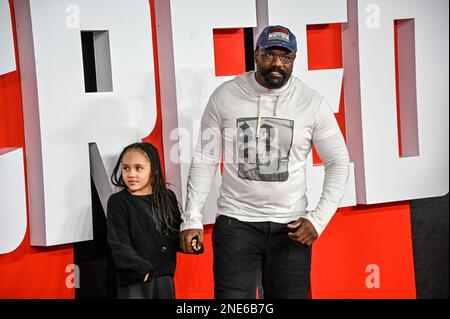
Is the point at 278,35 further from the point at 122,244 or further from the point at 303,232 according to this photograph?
the point at 122,244

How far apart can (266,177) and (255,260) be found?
289 millimetres

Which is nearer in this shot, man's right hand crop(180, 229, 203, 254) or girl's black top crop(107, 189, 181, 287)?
man's right hand crop(180, 229, 203, 254)

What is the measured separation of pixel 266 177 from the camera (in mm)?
2545

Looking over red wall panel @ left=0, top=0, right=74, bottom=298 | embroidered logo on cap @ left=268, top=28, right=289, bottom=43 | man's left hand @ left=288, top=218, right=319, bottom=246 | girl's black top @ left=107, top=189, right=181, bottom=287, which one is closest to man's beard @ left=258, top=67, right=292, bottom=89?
embroidered logo on cap @ left=268, top=28, right=289, bottom=43

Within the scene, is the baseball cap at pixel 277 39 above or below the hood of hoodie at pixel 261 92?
above

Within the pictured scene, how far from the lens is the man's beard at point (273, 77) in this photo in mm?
2531

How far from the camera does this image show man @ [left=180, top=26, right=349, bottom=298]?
2.53 meters

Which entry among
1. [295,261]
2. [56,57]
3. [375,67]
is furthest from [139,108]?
[375,67]

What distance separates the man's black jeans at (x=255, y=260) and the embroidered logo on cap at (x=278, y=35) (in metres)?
0.64

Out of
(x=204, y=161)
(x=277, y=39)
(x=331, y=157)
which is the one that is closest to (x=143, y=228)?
(x=204, y=161)

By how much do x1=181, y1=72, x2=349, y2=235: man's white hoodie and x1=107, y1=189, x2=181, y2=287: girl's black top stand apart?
0.59 feet

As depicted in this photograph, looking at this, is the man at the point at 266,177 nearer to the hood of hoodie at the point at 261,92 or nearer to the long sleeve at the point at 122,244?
the hood of hoodie at the point at 261,92

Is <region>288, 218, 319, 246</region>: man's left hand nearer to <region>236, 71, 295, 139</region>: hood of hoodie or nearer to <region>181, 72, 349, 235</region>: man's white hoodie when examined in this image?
<region>181, 72, 349, 235</region>: man's white hoodie

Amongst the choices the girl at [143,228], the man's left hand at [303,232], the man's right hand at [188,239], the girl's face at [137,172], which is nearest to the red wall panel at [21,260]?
the girl at [143,228]
